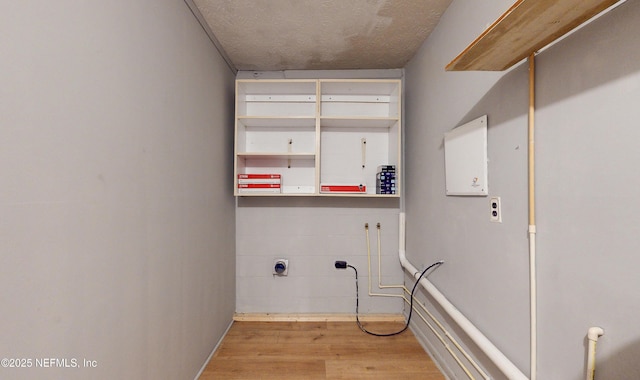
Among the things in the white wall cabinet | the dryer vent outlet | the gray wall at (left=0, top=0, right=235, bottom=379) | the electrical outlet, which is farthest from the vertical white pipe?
the dryer vent outlet

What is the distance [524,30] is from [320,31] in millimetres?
1363

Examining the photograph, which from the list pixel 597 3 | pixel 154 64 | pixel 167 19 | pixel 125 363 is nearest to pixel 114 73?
A: pixel 154 64

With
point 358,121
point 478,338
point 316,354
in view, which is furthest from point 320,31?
point 316,354

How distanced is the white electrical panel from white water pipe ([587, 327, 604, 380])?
0.64m

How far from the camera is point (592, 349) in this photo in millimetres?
754

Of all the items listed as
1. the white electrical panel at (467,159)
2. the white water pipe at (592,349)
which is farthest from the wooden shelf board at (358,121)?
the white water pipe at (592,349)

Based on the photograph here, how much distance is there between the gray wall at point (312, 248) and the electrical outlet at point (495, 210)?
49.2 inches

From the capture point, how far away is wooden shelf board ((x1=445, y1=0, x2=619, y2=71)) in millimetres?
737

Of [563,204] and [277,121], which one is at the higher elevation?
[277,121]

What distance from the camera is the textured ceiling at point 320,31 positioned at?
1616 mm

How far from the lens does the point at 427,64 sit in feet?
6.43

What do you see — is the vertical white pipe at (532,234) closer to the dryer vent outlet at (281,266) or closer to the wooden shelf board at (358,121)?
the wooden shelf board at (358,121)

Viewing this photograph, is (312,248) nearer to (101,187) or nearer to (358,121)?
(358,121)

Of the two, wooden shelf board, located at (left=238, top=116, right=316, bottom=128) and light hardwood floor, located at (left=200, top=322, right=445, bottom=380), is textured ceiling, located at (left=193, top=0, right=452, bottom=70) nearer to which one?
wooden shelf board, located at (left=238, top=116, right=316, bottom=128)
